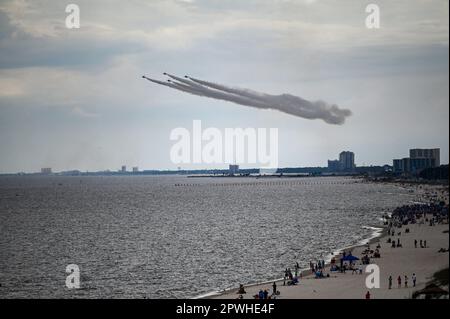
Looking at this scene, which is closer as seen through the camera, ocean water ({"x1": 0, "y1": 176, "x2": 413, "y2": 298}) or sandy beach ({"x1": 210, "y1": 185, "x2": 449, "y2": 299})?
sandy beach ({"x1": 210, "y1": 185, "x2": 449, "y2": 299})

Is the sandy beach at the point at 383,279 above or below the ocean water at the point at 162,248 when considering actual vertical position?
above

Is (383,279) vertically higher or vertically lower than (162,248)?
higher

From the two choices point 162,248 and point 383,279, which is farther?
point 162,248

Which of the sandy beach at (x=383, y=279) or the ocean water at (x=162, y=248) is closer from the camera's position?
the sandy beach at (x=383, y=279)
